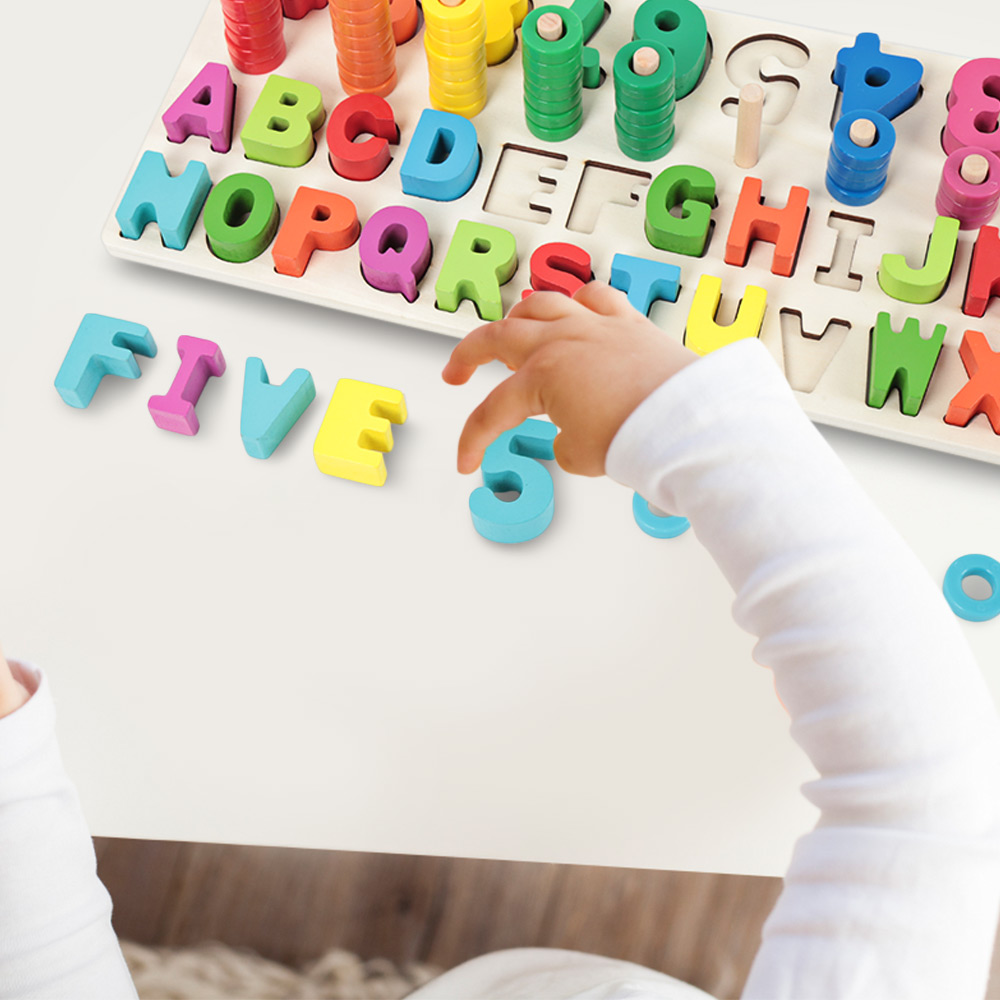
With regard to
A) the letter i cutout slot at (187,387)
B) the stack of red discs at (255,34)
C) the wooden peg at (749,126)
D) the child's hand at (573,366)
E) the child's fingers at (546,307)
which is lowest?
the letter i cutout slot at (187,387)

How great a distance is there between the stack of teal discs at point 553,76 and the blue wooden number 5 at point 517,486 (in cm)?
23

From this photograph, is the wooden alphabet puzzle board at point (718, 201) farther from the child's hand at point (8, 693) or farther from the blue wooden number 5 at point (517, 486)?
the child's hand at point (8, 693)

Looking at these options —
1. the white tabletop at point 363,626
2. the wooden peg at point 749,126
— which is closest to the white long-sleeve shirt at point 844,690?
the white tabletop at point 363,626

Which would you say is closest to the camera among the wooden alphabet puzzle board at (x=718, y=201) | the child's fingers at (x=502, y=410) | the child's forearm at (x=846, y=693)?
the child's forearm at (x=846, y=693)

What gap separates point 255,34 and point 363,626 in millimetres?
437

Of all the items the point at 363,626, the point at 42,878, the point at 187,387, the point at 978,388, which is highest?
the point at 978,388

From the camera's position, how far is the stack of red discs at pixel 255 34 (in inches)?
31.2

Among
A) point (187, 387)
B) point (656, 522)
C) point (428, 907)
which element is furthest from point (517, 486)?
point (428, 907)

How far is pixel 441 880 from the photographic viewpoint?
3.44 feet

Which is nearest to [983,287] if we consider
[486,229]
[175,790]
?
[486,229]

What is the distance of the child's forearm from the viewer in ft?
1.59

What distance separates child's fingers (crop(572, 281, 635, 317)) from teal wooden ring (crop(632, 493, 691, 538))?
0.40 feet

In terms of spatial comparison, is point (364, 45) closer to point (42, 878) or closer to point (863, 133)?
point (863, 133)

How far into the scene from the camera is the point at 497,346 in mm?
629
